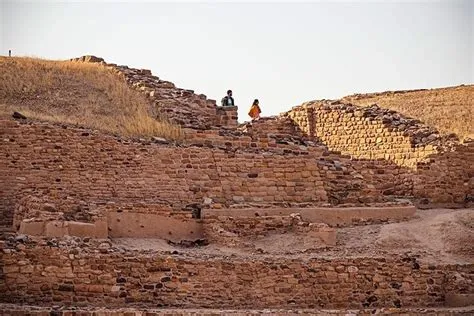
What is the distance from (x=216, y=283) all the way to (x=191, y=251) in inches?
53.7

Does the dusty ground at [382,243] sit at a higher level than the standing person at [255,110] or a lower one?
lower

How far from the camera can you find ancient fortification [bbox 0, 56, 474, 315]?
14961mm

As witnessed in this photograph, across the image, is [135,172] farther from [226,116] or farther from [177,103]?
[226,116]

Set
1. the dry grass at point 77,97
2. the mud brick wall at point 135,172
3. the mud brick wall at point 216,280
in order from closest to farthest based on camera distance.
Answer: the mud brick wall at point 216,280 → the mud brick wall at point 135,172 → the dry grass at point 77,97

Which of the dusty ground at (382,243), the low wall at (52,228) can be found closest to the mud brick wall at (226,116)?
the dusty ground at (382,243)

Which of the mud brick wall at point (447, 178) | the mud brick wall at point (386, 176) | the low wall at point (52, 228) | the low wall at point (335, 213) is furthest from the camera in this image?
the mud brick wall at point (386, 176)

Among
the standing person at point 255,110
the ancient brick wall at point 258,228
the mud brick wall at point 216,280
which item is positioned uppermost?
the standing person at point 255,110

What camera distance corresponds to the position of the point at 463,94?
3816 cm

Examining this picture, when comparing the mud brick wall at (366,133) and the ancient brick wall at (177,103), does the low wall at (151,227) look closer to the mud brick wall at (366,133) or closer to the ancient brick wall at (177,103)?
the ancient brick wall at (177,103)

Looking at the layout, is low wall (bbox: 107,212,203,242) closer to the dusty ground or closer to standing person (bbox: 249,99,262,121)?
the dusty ground

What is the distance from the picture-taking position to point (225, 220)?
17969 millimetres

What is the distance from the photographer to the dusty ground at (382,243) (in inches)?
669

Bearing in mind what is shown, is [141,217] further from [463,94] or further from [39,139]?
[463,94]

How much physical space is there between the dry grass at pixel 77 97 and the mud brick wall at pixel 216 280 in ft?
18.7
